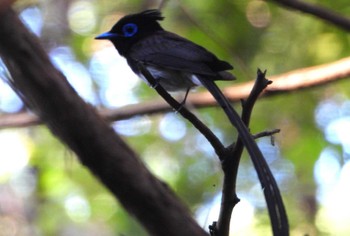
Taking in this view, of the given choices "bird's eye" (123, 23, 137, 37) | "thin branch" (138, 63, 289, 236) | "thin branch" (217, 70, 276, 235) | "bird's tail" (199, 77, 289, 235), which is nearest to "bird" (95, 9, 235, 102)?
"bird's eye" (123, 23, 137, 37)

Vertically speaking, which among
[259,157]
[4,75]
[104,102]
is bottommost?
[259,157]

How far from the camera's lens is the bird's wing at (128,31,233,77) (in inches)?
104

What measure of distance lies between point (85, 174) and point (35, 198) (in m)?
0.46

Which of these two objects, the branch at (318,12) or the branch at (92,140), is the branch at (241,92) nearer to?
A: the branch at (318,12)

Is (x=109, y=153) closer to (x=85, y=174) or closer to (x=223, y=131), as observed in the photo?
(x=223, y=131)

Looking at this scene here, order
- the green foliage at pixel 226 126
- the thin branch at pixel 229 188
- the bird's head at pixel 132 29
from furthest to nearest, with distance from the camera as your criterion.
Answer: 1. the green foliage at pixel 226 126
2. the bird's head at pixel 132 29
3. the thin branch at pixel 229 188

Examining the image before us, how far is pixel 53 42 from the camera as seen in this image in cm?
416

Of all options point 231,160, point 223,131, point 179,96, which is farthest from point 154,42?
point 223,131

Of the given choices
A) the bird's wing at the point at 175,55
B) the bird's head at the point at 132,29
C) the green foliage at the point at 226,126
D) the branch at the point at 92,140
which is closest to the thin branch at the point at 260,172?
the bird's wing at the point at 175,55

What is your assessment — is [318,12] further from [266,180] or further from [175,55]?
[266,180]

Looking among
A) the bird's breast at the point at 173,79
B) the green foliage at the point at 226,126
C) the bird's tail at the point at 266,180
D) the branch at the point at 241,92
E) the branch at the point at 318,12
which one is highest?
the green foliage at the point at 226,126

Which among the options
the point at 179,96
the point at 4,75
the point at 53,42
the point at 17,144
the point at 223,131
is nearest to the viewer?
the point at 4,75

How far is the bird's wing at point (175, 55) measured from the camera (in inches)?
104

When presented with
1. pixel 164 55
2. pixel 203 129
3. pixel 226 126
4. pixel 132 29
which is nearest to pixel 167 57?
pixel 164 55
